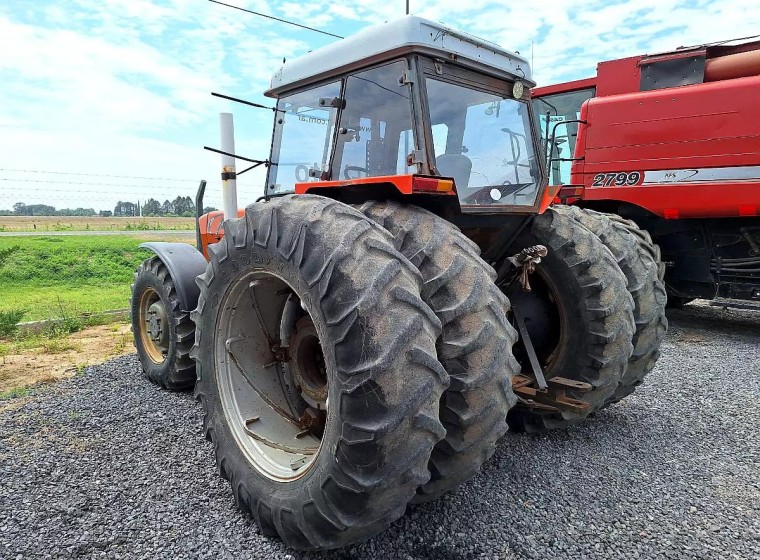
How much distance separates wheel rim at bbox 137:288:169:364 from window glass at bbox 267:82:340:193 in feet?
5.09

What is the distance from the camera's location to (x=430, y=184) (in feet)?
7.39

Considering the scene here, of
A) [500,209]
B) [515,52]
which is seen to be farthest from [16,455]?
[515,52]

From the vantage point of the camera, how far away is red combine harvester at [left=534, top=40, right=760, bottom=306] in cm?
560

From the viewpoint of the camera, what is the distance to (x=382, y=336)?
5.90 feet

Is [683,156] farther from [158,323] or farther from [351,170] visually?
[158,323]

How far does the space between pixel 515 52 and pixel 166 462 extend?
3081 mm

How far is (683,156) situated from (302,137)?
467 cm

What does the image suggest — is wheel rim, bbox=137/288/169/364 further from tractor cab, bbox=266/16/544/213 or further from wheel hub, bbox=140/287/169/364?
tractor cab, bbox=266/16/544/213

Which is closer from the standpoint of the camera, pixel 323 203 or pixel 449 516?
pixel 323 203

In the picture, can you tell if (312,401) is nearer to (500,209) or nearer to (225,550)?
(225,550)

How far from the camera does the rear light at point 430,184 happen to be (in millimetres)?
2223

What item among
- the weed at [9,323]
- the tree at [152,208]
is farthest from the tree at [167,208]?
the weed at [9,323]

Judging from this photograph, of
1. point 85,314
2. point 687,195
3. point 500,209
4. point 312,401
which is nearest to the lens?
point 312,401

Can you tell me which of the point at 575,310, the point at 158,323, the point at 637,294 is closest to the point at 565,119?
the point at 637,294
